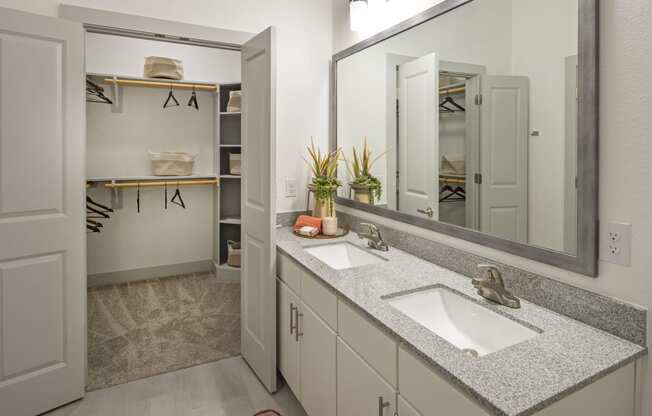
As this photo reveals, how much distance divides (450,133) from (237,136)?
2.91 metres

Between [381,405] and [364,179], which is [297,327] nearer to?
[381,405]

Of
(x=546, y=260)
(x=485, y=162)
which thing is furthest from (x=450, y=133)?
(x=546, y=260)

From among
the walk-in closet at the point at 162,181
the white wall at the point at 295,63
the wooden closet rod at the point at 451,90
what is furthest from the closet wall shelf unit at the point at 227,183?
the wooden closet rod at the point at 451,90

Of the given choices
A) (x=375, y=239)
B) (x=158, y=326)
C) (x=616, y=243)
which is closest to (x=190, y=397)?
(x=158, y=326)

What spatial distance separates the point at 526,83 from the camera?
1356 mm

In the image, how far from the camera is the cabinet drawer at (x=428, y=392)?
896mm

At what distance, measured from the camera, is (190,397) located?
7.09ft

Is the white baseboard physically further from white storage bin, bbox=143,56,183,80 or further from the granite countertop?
the granite countertop

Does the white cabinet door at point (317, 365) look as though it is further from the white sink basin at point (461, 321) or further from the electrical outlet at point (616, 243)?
the electrical outlet at point (616, 243)

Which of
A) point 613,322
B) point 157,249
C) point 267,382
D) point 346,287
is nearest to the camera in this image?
point 613,322

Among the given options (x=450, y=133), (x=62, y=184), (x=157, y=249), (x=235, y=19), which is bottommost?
(x=157, y=249)

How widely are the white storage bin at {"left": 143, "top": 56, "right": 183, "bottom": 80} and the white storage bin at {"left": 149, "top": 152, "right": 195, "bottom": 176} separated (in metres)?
0.74

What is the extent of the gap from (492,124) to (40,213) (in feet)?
6.95

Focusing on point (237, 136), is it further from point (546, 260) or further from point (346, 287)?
point (546, 260)
